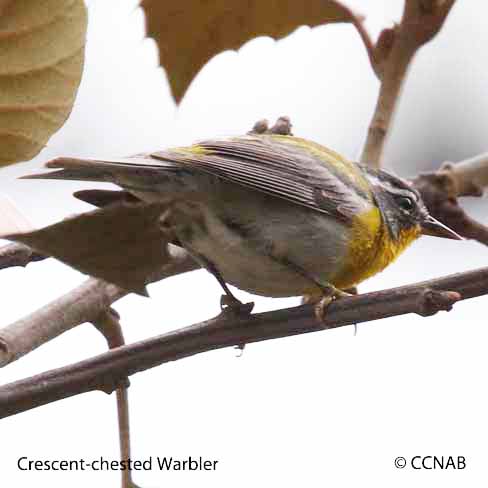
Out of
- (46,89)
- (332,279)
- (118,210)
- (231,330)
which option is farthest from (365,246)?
(118,210)

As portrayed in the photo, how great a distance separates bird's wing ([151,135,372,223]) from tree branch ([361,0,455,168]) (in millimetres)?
297

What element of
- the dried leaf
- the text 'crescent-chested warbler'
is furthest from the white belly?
the dried leaf

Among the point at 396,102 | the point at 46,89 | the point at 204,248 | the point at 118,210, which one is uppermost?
the point at 396,102

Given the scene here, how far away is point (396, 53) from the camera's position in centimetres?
192

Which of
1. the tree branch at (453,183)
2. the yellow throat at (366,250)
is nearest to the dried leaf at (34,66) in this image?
the tree branch at (453,183)

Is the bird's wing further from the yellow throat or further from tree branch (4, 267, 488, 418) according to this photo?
tree branch (4, 267, 488, 418)

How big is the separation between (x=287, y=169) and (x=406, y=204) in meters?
0.53

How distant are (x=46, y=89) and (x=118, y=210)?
0.29 m

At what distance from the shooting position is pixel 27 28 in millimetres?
1048

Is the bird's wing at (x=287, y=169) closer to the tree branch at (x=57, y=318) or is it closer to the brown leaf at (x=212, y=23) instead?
the brown leaf at (x=212, y=23)

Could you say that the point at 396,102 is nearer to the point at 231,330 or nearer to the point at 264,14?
the point at 264,14

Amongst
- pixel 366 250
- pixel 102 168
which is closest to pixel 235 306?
pixel 102 168

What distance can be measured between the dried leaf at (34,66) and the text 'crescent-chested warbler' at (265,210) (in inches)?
25.6

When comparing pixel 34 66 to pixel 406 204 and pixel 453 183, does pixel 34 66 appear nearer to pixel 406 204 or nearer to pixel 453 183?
pixel 453 183
